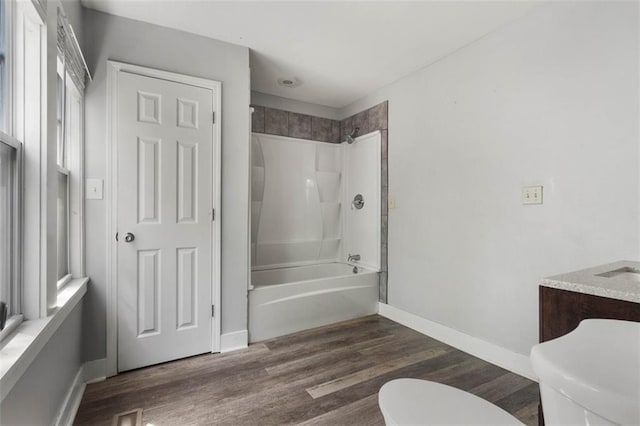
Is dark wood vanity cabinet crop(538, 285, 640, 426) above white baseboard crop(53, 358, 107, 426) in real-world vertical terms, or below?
above

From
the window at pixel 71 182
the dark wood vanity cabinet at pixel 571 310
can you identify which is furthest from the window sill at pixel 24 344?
the dark wood vanity cabinet at pixel 571 310

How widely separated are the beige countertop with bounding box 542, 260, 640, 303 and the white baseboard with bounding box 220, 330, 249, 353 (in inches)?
80.1

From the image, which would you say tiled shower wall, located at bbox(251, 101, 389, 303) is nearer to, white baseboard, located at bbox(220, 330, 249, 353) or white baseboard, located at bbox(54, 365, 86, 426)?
white baseboard, located at bbox(220, 330, 249, 353)

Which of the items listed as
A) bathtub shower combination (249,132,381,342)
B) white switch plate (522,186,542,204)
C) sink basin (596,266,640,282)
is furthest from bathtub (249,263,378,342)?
sink basin (596,266,640,282)

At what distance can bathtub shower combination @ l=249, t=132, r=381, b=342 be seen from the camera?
9.66ft

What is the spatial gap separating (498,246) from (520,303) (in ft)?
1.31

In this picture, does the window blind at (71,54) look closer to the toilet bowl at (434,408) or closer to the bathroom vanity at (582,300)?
the toilet bowl at (434,408)

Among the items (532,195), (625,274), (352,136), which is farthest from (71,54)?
(625,274)

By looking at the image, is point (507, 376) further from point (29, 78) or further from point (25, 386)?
point (29, 78)

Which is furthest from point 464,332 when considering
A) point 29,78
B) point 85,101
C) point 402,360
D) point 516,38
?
point 85,101

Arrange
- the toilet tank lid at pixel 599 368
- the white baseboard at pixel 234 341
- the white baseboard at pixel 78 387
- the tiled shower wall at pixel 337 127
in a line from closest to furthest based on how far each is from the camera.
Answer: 1. the toilet tank lid at pixel 599 368
2. the white baseboard at pixel 78 387
3. the white baseboard at pixel 234 341
4. the tiled shower wall at pixel 337 127

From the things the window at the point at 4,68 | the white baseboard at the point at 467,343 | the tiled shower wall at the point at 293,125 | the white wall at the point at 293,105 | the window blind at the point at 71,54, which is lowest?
the white baseboard at the point at 467,343

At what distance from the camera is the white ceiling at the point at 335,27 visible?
6.21 ft

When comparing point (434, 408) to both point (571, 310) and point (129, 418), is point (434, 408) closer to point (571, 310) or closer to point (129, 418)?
point (571, 310)
